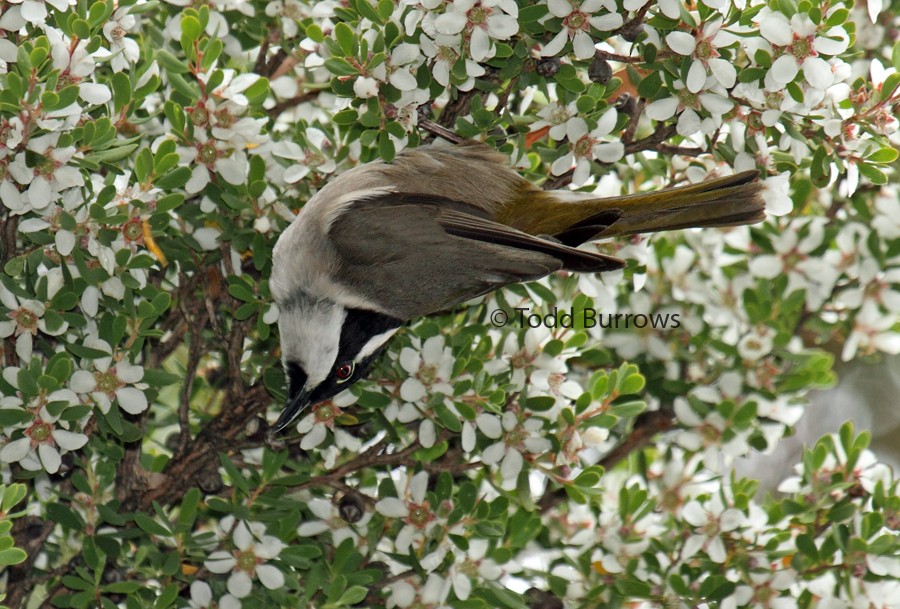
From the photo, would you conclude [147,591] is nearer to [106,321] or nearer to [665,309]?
[106,321]

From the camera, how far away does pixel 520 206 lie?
2.94 metres

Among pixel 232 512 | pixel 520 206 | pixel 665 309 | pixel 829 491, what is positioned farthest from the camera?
pixel 665 309

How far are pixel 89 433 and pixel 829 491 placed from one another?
1821 millimetres

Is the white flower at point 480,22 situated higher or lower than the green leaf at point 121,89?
higher

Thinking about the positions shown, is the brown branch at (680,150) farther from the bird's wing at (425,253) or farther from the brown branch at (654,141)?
the bird's wing at (425,253)

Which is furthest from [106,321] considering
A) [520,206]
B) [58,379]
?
[520,206]

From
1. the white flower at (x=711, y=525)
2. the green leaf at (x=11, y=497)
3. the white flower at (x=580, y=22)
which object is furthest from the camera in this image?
the white flower at (x=711, y=525)

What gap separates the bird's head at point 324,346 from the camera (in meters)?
2.56

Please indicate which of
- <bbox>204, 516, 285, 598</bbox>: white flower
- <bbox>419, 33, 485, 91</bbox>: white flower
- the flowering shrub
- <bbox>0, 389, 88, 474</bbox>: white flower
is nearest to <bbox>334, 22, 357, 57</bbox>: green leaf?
the flowering shrub

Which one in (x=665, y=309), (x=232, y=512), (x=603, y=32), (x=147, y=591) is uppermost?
(x=603, y=32)

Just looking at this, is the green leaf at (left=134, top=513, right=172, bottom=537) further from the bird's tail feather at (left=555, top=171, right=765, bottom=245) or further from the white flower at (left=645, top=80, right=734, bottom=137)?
the white flower at (left=645, top=80, right=734, bottom=137)

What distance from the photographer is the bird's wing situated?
105 inches

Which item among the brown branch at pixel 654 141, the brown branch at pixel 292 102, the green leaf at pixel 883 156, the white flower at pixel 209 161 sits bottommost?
the brown branch at pixel 292 102

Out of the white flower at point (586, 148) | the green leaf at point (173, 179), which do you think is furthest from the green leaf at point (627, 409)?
the green leaf at point (173, 179)
